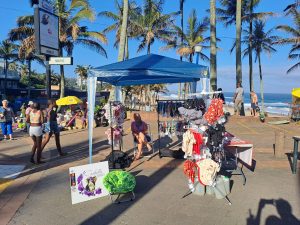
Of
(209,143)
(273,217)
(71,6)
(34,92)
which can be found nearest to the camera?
(273,217)

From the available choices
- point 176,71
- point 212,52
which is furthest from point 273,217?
point 212,52

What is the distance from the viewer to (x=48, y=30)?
9609 millimetres

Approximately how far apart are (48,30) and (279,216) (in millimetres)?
7504

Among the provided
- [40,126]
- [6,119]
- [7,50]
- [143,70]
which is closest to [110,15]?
[6,119]

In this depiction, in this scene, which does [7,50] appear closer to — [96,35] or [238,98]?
[96,35]

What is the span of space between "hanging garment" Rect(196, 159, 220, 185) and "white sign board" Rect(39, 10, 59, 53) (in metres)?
5.68

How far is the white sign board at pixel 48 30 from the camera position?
9.30m

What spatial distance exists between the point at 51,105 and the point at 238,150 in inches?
203

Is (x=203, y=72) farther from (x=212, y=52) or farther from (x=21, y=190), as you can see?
(x=212, y=52)

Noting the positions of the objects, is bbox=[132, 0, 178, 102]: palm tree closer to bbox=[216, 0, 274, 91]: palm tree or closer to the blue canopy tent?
bbox=[216, 0, 274, 91]: palm tree

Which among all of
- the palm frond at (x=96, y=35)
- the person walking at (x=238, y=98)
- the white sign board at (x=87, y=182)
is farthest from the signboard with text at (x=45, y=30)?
the palm frond at (x=96, y=35)

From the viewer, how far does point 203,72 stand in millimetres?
7844

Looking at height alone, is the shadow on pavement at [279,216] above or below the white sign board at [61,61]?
below

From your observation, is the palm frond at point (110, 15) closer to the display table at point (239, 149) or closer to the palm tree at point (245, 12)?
the palm tree at point (245, 12)
